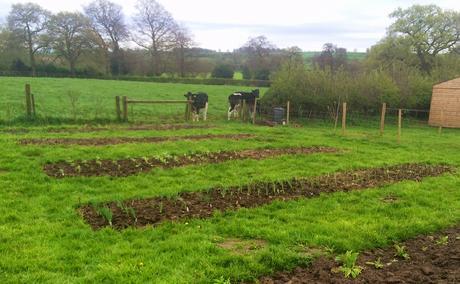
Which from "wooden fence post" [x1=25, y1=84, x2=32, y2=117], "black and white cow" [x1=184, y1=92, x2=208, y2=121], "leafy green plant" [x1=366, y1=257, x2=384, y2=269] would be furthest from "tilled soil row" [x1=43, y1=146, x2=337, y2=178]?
"black and white cow" [x1=184, y1=92, x2=208, y2=121]

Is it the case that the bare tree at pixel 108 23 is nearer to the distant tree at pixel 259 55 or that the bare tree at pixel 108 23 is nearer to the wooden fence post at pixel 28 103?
the distant tree at pixel 259 55

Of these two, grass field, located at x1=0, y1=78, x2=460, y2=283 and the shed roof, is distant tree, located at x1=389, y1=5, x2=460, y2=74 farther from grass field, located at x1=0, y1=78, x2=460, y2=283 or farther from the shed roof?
grass field, located at x1=0, y1=78, x2=460, y2=283

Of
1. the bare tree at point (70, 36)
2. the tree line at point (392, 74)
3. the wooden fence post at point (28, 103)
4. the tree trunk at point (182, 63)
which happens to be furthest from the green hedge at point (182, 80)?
the wooden fence post at point (28, 103)

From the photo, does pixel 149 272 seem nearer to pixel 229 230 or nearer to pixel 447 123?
pixel 229 230

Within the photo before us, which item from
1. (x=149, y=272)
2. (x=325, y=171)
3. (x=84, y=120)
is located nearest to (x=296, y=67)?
(x=84, y=120)

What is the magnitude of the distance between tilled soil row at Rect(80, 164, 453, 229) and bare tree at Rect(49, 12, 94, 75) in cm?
6069

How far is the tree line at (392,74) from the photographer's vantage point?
2552 cm

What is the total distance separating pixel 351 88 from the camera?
2683cm

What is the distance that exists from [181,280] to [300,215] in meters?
2.97

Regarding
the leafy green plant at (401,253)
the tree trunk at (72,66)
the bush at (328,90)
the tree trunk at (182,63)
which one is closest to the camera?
the leafy green plant at (401,253)

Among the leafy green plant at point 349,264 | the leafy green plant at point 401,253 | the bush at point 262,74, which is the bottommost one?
the leafy green plant at point 401,253

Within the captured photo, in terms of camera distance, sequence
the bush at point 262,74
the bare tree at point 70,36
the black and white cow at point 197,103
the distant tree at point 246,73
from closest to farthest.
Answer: the black and white cow at point 197,103 < the bare tree at point 70,36 < the bush at point 262,74 < the distant tree at point 246,73

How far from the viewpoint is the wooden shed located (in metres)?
28.8

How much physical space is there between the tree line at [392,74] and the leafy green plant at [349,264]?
20.2 m
